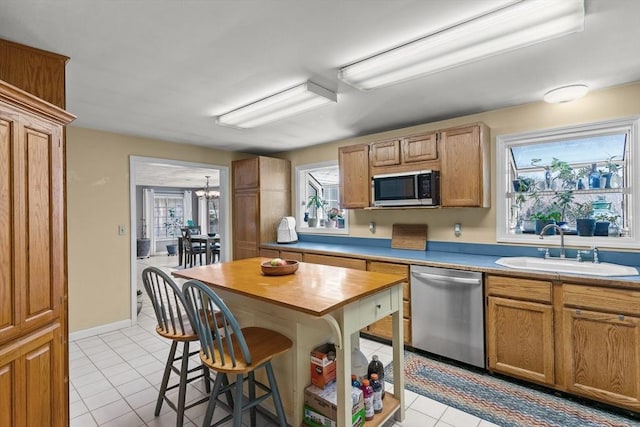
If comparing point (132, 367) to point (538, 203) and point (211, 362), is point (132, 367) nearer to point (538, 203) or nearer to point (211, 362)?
point (211, 362)

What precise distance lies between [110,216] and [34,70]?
86.9 inches

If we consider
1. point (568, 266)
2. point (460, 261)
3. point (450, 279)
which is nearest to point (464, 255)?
point (460, 261)

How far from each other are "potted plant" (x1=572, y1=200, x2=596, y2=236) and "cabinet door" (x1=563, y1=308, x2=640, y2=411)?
0.84m

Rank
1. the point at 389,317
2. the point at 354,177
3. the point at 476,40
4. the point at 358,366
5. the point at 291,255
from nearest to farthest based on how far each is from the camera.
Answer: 1. the point at 476,40
2. the point at 358,366
3. the point at 389,317
4. the point at 354,177
5. the point at 291,255

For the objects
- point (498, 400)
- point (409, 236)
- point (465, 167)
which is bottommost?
point (498, 400)

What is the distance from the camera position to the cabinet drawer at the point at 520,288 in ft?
7.39

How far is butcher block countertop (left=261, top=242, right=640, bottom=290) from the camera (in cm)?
203

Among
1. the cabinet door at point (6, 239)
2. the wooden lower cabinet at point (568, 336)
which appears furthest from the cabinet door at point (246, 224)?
the cabinet door at point (6, 239)

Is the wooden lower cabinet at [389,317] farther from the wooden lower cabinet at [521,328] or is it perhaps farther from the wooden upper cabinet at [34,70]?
the wooden upper cabinet at [34,70]

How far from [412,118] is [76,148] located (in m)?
3.65

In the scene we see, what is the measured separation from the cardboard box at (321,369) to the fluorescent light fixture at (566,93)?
2619 millimetres

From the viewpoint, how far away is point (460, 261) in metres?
2.78

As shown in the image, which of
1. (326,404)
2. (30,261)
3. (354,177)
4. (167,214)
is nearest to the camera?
(30,261)

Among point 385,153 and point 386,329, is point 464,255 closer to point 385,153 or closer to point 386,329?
point 386,329
